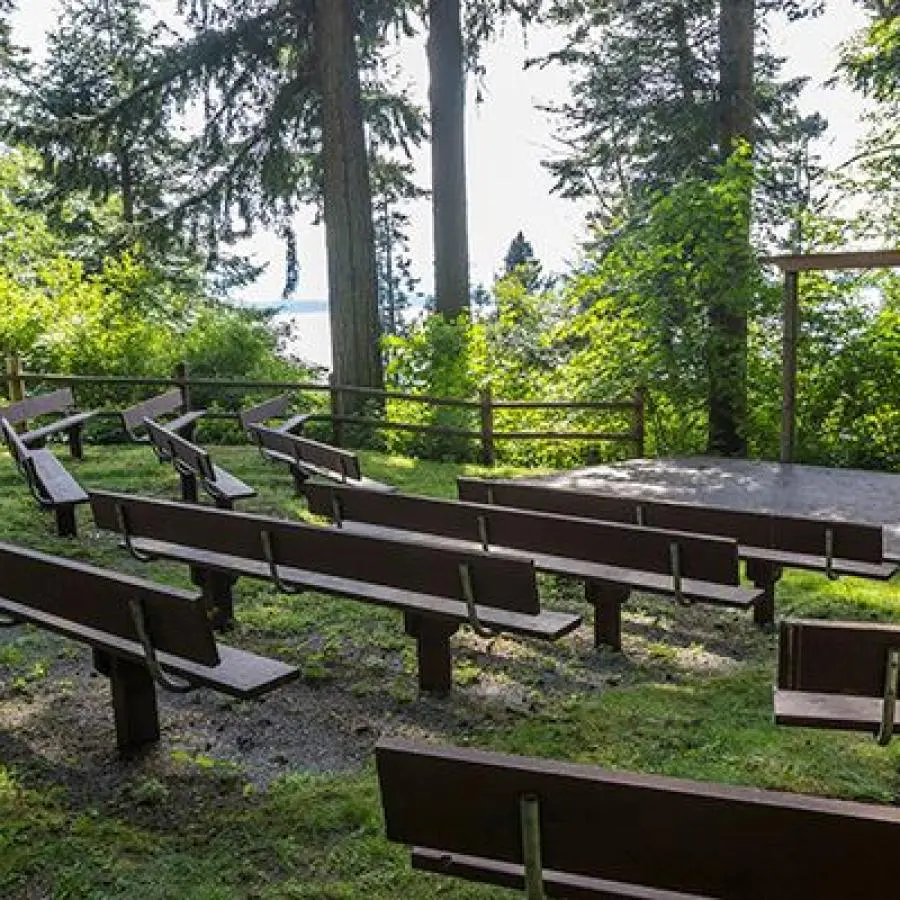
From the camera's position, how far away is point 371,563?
4484 mm

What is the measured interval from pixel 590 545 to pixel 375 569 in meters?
1.12

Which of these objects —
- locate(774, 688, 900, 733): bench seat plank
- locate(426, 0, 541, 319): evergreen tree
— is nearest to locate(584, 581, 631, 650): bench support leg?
locate(774, 688, 900, 733): bench seat plank

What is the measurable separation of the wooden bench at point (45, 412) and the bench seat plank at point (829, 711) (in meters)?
8.57

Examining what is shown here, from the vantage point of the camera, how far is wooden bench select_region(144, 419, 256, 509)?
24.5 feet

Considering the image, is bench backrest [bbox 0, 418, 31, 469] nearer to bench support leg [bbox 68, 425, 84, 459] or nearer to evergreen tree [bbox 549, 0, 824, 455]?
bench support leg [bbox 68, 425, 84, 459]

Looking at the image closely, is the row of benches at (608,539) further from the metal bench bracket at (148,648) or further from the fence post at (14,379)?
the fence post at (14,379)

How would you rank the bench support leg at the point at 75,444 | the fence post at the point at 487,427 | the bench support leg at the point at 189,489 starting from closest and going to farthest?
the bench support leg at the point at 189,489
the bench support leg at the point at 75,444
the fence post at the point at 487,427

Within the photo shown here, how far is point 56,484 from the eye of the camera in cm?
787

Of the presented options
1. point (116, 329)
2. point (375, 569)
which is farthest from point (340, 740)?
point (116, 329)

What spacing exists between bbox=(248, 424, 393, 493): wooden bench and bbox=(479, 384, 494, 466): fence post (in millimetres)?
3325

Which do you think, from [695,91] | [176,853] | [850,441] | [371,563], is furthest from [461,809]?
[695,91]

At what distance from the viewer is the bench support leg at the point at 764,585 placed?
575 cm

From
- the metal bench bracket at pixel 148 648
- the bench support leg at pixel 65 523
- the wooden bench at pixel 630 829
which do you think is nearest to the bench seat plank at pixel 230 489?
the bench support leg at pixel 65 523

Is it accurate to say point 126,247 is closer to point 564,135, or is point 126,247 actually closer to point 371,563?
point 564,135
